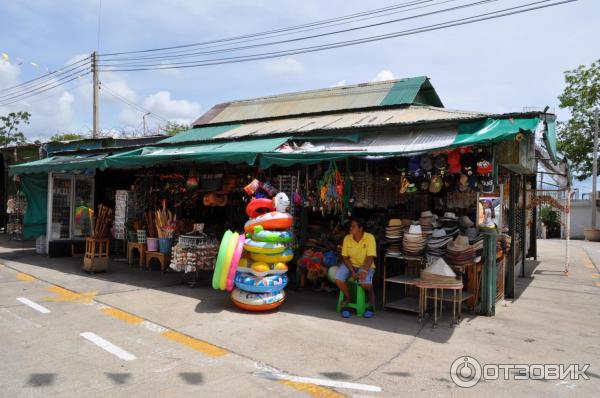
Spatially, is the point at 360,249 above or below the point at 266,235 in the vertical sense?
below

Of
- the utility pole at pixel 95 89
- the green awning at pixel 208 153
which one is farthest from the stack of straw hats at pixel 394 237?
the utility pole at pixel 95 89

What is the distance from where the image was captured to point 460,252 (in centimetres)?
657

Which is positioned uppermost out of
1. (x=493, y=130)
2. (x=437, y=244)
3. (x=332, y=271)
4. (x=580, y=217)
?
(x=493, y=130)

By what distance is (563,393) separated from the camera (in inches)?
161

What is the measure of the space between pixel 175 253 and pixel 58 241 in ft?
A: 17.4

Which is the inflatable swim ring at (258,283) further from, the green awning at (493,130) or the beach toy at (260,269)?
the green awning at (493,130)

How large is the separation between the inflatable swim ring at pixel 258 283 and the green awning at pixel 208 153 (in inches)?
76.6

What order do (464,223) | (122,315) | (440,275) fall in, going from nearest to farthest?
(440,275) < (122,315) < (464,223)

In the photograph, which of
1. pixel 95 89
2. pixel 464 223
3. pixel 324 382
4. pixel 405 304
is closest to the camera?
pixel 324 382

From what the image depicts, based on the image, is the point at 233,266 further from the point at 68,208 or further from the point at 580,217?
the point at 580,217

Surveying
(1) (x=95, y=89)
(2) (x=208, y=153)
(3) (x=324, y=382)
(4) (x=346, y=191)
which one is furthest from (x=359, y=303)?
(1) (x=95, y=89)

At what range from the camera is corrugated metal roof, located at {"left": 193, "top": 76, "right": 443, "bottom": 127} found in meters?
9.68

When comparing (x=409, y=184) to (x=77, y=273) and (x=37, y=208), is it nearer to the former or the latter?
(x=77, y=273)

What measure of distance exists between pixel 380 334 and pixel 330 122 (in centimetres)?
475
